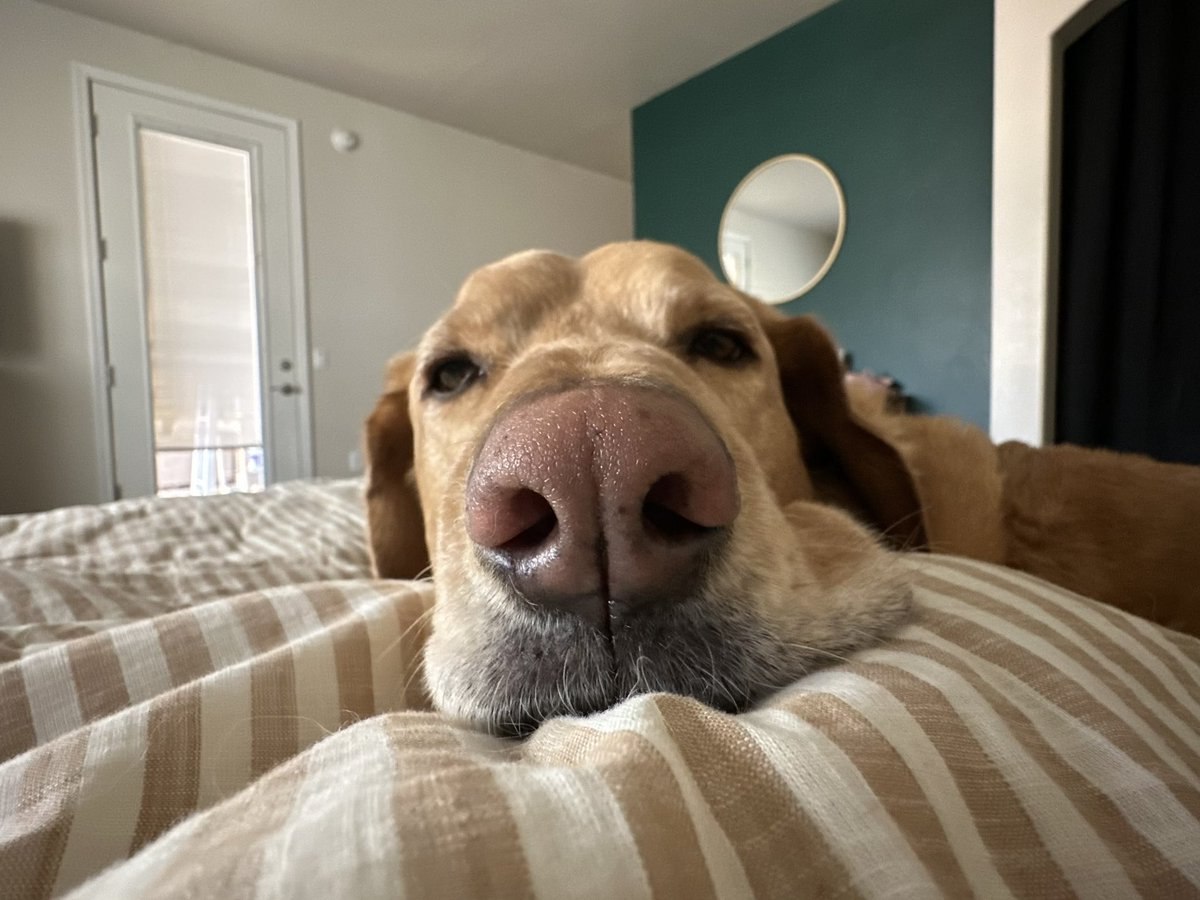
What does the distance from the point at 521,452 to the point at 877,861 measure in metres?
0.32

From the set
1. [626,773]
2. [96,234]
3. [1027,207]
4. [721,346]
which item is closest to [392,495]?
[721,346]

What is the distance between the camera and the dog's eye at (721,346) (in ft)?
3.73

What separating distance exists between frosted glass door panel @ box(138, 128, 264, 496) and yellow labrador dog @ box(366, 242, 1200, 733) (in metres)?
4.70

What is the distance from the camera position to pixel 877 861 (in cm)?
32

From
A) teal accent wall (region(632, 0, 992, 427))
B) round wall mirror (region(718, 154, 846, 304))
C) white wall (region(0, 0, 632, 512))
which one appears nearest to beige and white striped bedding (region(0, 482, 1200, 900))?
teal accent wall (region(632, 0, 992, 427))

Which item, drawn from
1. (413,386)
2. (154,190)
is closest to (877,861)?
(413,386)

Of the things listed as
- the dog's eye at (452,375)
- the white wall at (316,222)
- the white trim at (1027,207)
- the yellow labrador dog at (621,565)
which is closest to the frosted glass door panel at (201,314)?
the white wall at (316,222)

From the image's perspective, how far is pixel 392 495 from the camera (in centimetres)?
143

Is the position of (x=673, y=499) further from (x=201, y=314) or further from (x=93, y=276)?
(x=201, y=314)

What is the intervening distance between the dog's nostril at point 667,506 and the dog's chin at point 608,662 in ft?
0.19

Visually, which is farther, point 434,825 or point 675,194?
point 675,194

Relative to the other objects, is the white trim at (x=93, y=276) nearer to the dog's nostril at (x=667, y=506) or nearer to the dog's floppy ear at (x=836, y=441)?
the dog's floppy ear at (x=836, y=441)

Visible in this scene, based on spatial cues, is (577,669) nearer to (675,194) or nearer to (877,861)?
(877,861)

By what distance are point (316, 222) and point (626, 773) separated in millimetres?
6360
